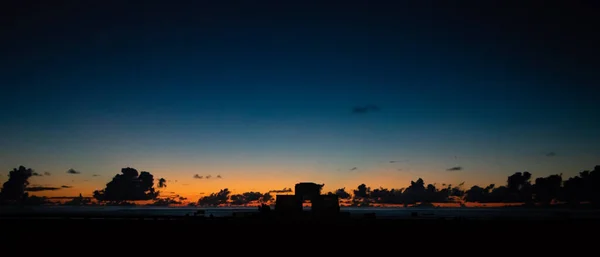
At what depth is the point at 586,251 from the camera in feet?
100

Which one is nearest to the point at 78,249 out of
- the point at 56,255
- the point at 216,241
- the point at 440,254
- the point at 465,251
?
the point at 56,255

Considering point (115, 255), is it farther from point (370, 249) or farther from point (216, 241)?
point (370, 249)

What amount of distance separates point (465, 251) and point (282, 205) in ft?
98.8

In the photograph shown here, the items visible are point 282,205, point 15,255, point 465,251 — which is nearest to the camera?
point 15,255

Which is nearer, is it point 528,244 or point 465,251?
point 465,251

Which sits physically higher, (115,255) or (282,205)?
(282,205)

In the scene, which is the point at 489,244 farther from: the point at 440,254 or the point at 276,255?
the point at 276,255

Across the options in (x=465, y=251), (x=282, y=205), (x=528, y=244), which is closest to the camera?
(x=465, y=251)

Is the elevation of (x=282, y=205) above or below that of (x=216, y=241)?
above

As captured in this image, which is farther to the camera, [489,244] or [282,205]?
[282,205]

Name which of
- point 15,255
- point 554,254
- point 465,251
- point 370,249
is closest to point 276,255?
point 370,249

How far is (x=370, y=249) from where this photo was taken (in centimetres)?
3142

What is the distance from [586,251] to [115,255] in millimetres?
32220

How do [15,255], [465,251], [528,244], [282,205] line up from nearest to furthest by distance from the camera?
[15,255] → [465,251] → [528,244] → [282,205]
